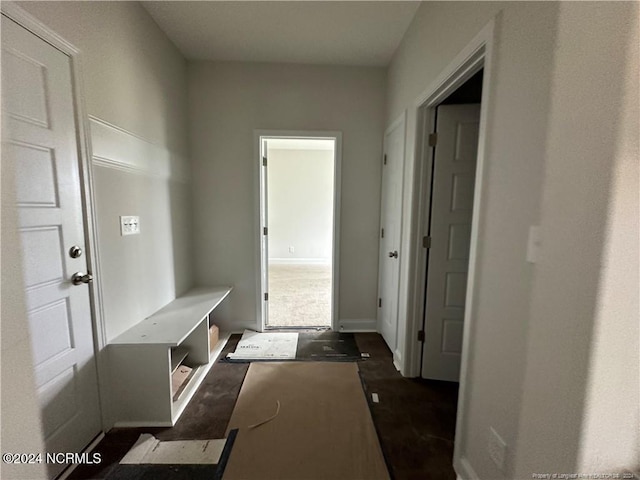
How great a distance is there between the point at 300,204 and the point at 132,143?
4.45 m

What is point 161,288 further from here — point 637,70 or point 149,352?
point 637,70

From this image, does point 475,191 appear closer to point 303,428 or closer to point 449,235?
point 449,235

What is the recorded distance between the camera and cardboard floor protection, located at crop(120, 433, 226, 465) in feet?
4.49

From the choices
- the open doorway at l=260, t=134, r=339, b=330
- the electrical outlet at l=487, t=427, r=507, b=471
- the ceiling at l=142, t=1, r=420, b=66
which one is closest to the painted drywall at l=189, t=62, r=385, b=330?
the ceiling at l=142, t=1, r=420, b=66

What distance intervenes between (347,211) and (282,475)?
6.95 ft

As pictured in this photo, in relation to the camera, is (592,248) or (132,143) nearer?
(592,248)


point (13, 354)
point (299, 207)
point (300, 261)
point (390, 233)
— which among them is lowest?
point (300, 261)

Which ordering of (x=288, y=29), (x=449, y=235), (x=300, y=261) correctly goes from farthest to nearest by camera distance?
(x=300, y=261) → (x=288, y=29) → (x=449, y=235)

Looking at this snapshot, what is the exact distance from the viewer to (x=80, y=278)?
1.36 meters

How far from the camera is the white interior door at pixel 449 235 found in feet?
5.98

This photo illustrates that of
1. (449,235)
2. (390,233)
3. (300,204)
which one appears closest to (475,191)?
(449,235)

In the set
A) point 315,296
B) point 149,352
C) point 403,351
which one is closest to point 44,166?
point 149,352

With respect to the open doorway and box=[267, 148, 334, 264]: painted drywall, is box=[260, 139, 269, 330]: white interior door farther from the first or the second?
box=[267, 148, 334, 264]: painted drywall

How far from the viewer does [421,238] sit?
193 cm
